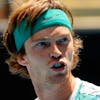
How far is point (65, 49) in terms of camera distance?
104 inches

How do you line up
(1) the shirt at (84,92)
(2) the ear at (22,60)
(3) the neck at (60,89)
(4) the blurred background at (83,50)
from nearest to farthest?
(1) the shirt at (84,92), (3) the neck at (60,89), (2) the ear at (22,60), (4) the blurred background at (83,50)

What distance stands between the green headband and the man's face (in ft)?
→ 0.09

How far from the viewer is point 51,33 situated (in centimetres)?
265

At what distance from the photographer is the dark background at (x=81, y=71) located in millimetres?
4543

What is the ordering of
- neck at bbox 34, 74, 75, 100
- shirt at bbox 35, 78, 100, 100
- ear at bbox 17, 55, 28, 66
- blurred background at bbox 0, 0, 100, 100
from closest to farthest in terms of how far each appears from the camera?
shirt at bbox 35, 78, 100, 100
neck at bbox 34, 74, 75, 100
ear at bbox 17, 55, 28, 66
blurred background at bbox 0, 0, 100, 100

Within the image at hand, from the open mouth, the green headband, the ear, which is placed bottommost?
the ear

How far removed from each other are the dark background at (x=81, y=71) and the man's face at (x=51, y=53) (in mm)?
1709

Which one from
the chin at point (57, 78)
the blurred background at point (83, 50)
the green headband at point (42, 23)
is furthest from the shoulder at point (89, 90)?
the blurred background at point (83, 50)

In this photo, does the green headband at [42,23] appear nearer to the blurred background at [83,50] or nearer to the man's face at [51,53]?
the man's face at [51,53]

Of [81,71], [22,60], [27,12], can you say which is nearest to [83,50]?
[81,71]

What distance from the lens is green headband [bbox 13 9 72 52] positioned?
8.89 feet

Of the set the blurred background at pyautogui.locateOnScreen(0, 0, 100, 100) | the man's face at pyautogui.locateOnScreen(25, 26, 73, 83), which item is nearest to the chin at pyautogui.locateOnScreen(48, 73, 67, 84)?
the man's face at pyautogui.locateOnScreen(25, 26, 73, 83)

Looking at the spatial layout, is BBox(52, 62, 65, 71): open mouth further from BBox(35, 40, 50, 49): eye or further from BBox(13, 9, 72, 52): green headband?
BBox(13, 9, 72, 52): green headband

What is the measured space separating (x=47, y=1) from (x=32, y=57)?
374 mm
